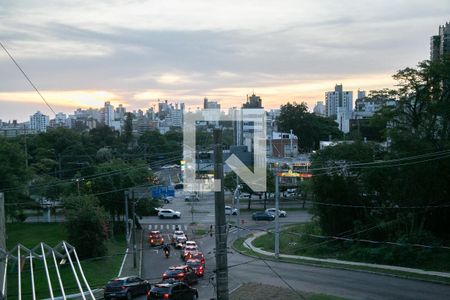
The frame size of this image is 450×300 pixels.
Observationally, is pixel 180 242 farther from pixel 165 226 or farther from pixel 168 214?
pixel 168 214

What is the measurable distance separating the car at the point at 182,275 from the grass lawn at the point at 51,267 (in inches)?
100

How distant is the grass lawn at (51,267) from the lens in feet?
66.9

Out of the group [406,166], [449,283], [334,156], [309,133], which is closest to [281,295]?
[449,283]

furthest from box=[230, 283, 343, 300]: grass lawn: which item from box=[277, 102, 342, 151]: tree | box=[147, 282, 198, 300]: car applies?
box=[277, 102, 342, 151]: tree

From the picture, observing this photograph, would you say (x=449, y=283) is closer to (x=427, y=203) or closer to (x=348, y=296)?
(x=348, y=296)

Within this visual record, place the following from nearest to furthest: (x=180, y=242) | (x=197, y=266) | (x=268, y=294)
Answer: (x=268, y=294)
(x=197, y=266)
(x=180, y=242)

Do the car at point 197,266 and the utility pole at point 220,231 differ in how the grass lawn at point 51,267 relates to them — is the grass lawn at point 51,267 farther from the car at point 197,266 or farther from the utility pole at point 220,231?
the utility pole at point 220,231

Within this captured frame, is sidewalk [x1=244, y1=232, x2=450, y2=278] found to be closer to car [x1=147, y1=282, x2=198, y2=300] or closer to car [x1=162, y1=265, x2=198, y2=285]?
car [x1=162, y1=265, x2=198, y2=285]

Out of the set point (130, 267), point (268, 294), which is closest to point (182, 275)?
point (268, 294)

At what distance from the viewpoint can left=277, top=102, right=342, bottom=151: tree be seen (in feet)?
305

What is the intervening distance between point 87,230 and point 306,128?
68.5 meters

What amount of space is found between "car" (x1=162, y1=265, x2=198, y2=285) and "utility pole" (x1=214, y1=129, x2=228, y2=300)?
34.6 feet

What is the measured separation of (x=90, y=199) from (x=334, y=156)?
15004mm

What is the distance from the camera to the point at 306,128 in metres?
93.2
